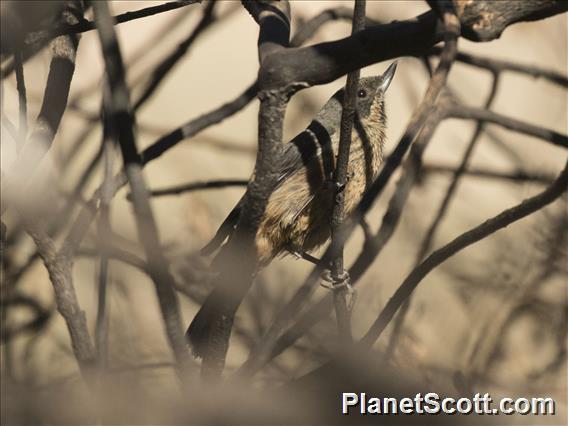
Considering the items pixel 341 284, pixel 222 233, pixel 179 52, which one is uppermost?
pixel 179 52

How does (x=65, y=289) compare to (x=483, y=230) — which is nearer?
(x=483, y=230)

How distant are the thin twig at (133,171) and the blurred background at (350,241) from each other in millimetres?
2209

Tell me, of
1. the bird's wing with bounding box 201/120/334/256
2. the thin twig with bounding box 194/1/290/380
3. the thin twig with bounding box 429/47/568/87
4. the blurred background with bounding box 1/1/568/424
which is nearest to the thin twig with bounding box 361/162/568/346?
the thin twig with bounding box 194/1/290/380

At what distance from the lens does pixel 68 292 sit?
326 centimetres

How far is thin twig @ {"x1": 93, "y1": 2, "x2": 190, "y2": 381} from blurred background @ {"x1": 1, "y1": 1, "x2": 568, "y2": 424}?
7.25 ft

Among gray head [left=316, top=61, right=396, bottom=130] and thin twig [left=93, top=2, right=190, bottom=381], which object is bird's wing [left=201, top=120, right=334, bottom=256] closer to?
gray head [left=316, top=61, right=396, bottom=130]

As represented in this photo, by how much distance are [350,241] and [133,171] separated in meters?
3.00

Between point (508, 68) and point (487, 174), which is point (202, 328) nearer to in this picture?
point (508, 68)

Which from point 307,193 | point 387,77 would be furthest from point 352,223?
point 387,77

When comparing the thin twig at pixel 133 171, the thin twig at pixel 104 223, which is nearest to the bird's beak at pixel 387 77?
the thin twig at pixel 104 223

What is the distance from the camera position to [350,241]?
214 inches

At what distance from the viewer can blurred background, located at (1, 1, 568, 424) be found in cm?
500

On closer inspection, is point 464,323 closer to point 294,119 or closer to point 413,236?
point 413,236

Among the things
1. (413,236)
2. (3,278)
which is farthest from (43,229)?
(413,236)
